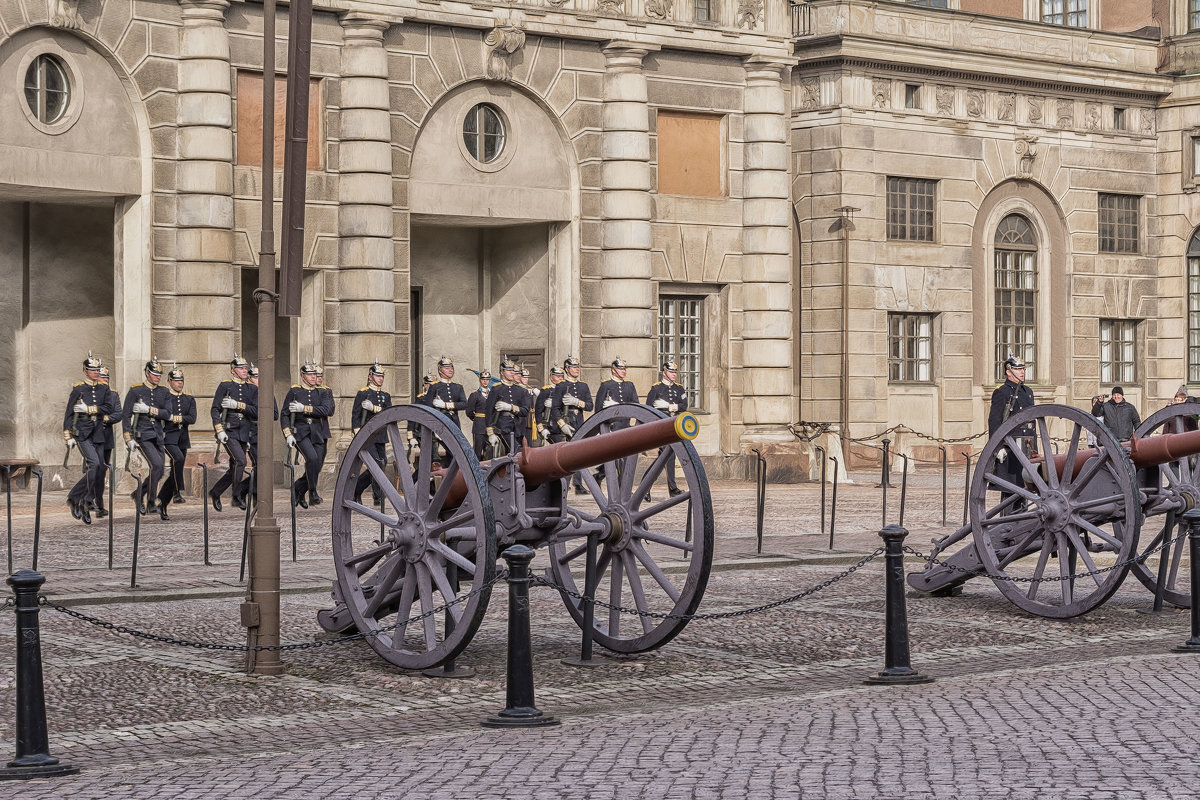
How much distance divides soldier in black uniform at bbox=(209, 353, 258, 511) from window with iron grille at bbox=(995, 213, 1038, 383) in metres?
16.4

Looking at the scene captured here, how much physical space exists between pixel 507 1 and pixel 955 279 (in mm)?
10653

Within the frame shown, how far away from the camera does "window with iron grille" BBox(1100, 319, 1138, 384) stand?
121ft

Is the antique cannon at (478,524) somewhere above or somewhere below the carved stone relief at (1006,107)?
below

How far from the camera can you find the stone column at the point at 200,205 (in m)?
24.7

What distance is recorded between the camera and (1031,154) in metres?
34.9

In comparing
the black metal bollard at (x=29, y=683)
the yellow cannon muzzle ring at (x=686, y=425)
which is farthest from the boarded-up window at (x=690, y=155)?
the black metal bollard at (x=29, y=683)

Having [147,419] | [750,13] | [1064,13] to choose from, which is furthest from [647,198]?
[1064,13]

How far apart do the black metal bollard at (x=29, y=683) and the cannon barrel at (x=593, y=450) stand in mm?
2966

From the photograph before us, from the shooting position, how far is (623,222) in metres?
28.7

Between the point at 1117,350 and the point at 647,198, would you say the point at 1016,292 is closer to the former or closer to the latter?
the point at 1117,350

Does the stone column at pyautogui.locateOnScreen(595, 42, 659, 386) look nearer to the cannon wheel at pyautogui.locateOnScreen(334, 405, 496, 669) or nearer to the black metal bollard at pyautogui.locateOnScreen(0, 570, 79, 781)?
the cannon wheel at pyautogui.locateOnScreen(334, 405, 496, 669)

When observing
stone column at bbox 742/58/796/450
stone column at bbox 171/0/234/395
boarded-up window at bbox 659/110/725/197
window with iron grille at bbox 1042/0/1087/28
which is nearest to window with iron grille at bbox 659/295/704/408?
stone column at bbox 742/58/796/450

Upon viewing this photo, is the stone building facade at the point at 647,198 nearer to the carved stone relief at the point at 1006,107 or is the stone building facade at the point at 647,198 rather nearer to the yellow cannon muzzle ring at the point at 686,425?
the carved stone relief at the point at 1006,107

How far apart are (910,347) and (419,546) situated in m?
23.8
